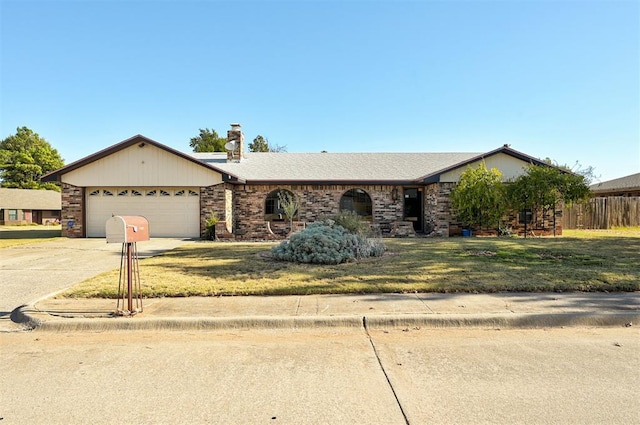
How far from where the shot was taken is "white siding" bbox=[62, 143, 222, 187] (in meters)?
17.4

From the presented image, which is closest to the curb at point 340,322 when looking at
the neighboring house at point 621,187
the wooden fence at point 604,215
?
the wooden fence at point 604,215

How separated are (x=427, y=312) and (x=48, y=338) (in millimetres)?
4996

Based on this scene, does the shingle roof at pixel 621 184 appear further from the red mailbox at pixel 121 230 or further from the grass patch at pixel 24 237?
the grass patch at pixel 24 237

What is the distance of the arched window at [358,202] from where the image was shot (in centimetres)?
1903

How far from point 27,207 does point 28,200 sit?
1.15 metres

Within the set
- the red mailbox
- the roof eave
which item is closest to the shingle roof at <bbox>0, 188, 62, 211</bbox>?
the roof eave

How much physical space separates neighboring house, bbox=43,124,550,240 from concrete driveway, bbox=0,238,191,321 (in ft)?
12.9

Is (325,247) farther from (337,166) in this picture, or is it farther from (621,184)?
(621,184)

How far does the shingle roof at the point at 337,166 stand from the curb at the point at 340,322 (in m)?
13.6

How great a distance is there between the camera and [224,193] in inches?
687

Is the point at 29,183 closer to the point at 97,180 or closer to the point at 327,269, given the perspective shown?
the point at 97,180

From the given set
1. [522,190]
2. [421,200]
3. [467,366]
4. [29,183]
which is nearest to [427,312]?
[467,366]

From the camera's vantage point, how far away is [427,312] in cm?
529

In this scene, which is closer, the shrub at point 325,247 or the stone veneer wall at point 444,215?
the shrub at point 325,247
